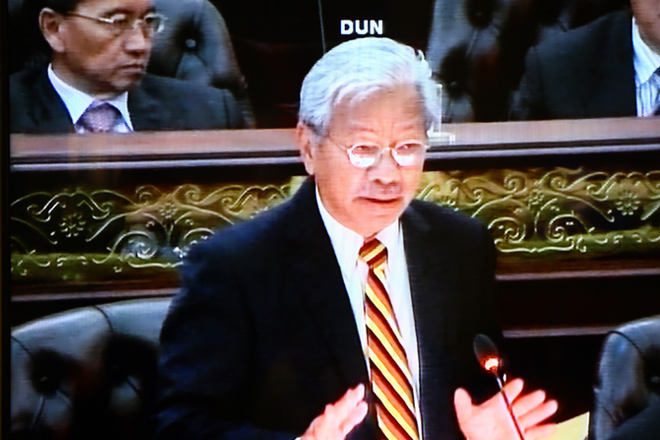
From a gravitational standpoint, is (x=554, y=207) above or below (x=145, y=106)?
below

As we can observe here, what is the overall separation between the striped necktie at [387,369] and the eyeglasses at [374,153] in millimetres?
267

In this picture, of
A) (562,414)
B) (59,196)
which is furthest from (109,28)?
(562,414)

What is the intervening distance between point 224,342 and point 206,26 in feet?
2.44

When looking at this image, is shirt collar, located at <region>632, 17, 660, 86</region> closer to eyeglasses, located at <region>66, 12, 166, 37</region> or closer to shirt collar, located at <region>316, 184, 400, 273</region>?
shirt collar, located at <region>316, 184, 400, 273</region>

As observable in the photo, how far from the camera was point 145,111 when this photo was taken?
2283 millimetres

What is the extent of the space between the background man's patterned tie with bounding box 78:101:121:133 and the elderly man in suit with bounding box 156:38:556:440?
36cm

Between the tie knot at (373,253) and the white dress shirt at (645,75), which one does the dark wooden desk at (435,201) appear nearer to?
the white dress shirt at (645,75)

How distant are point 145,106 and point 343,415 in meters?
0.86

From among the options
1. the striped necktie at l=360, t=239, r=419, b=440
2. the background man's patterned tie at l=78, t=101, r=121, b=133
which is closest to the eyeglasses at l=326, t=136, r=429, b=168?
the striped necktie at l=360, t=239, r=419, b=440

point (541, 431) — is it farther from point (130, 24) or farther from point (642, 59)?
point (130, 24)

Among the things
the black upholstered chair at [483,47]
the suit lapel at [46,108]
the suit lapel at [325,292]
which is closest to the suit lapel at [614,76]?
the black upholstered chair at [483,47]

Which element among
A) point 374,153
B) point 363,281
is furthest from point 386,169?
point 363,281

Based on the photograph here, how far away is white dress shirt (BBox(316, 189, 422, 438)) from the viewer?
88.2 inches

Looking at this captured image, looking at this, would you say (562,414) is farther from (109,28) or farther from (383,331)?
(109,28)
